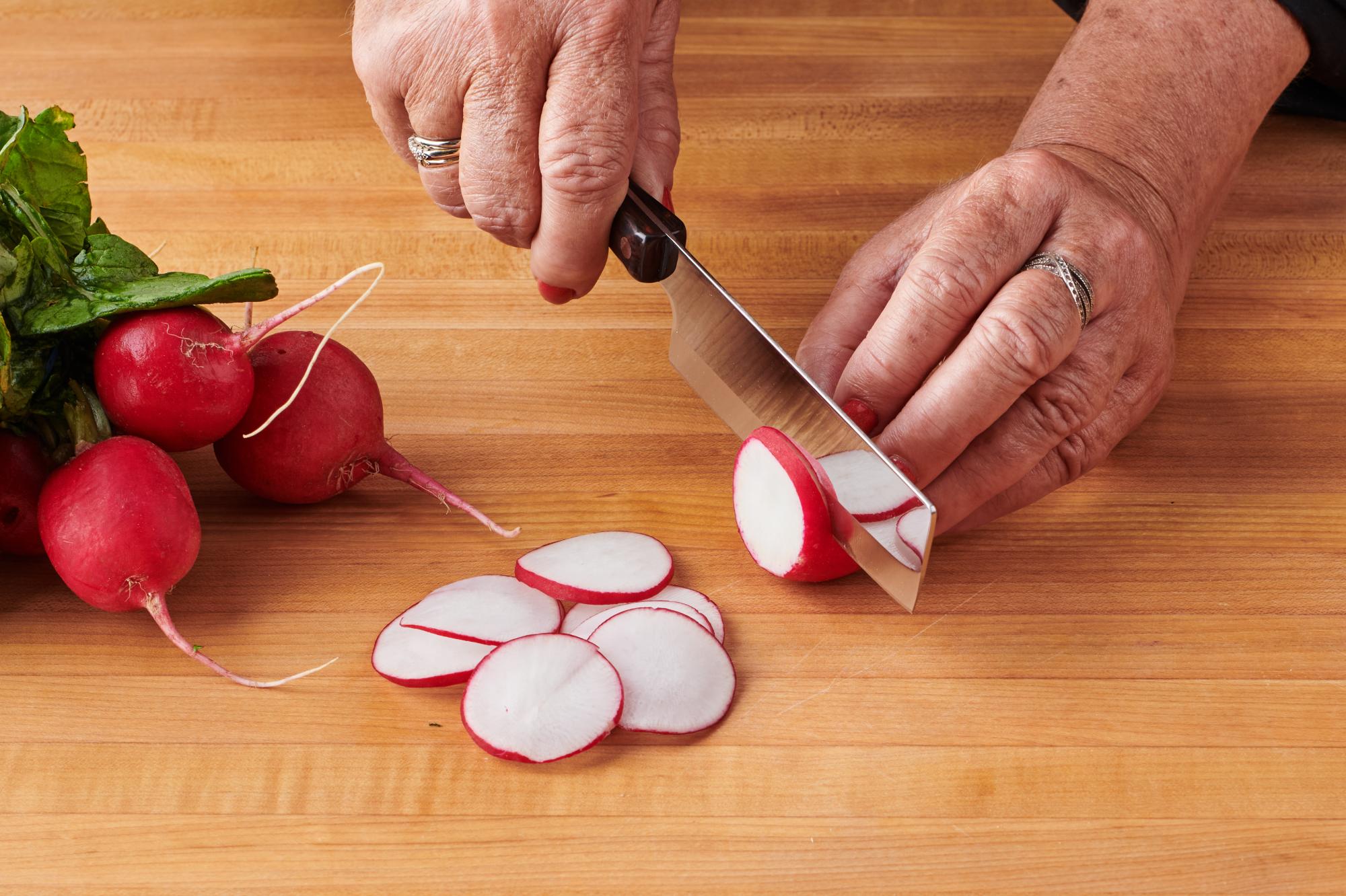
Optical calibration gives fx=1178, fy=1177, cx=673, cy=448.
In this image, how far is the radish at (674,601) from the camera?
130 centimetres

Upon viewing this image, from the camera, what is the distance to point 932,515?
1102mm

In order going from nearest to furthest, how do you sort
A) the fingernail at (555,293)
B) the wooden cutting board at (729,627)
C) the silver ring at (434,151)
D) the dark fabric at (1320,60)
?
the wooden cutting board at (729,627)
the silver ring at (434,151)
the fingernail at (555,293)
the dark fabric at (1320,60)

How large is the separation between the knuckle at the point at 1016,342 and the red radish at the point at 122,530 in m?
0.79

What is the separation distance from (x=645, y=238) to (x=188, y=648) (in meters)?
0.66

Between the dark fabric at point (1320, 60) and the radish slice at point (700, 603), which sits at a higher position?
the dark fabric at point (1320, 60)

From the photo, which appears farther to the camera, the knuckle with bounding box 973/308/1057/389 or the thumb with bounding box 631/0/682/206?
the thumb with bounding box 631/0/682/206

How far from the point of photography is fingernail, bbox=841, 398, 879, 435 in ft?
4.40

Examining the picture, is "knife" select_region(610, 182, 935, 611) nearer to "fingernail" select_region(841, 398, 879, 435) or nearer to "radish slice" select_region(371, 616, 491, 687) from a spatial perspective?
"fingernail" select_region(841, 398, 879, 435)

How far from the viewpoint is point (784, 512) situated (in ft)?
4.23

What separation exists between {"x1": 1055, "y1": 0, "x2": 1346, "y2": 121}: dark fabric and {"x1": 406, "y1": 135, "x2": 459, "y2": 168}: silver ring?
3.45ft

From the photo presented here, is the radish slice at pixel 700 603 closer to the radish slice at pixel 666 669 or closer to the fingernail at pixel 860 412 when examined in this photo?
the radish slice at pixel 666 669

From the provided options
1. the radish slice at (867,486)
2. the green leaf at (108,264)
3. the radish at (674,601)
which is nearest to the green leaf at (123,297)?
the green leaf at (108,264)

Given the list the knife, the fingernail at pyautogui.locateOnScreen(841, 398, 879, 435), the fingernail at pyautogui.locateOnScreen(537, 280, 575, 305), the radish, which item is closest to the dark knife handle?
the knife

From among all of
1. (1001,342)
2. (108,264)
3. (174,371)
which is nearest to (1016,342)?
(1001,342)
